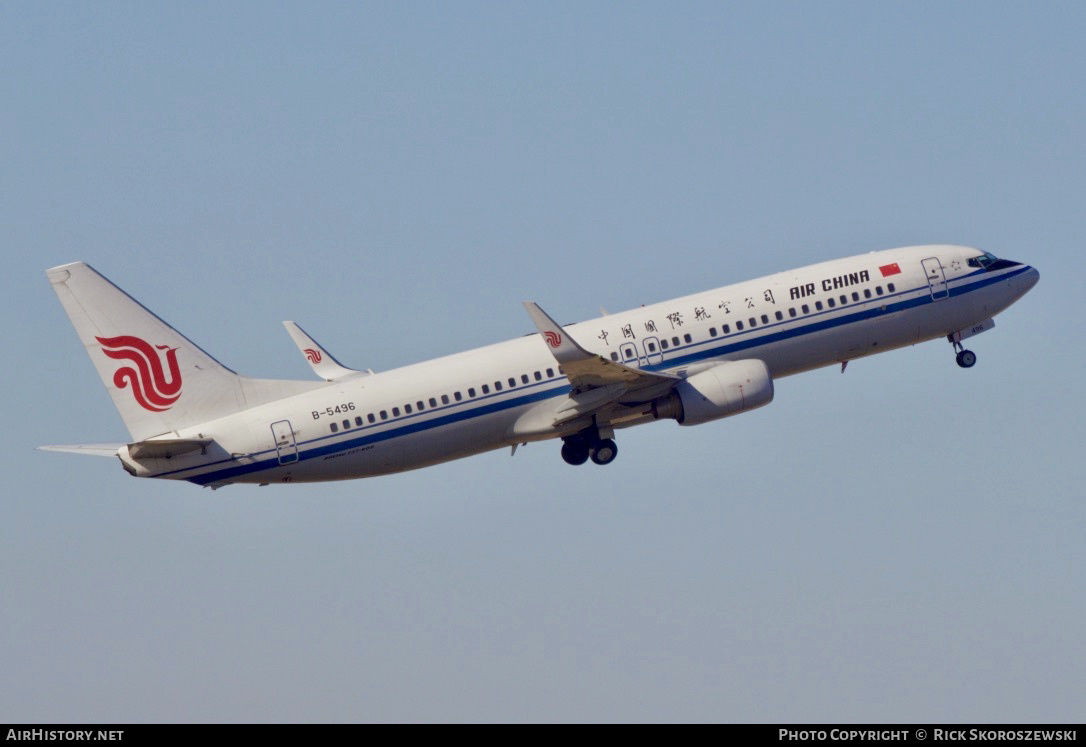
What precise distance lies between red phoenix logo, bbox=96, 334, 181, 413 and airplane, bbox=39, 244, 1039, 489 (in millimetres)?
39

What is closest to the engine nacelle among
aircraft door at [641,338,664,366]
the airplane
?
the airplane

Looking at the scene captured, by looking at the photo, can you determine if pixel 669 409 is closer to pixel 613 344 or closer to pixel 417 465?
pixel 613 344

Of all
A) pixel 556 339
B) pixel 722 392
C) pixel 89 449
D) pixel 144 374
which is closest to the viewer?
pixel 556 339

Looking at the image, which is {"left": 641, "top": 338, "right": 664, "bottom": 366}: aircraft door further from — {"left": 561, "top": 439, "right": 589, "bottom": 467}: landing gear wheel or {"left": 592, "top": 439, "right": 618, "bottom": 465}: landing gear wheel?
{"left": 561, "top": 439, "right": 589, "bottom": 467}: landing gear wheel

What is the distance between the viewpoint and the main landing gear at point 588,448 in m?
66.4

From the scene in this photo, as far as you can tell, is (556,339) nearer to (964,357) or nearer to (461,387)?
(461,387)

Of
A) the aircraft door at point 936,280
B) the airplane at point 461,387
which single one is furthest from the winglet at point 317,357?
the aircraft door at point 936,280

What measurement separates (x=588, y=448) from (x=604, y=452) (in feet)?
3.35

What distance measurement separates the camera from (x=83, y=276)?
64.7 m

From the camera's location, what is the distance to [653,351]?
65.7 m

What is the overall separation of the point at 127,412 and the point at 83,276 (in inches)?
216

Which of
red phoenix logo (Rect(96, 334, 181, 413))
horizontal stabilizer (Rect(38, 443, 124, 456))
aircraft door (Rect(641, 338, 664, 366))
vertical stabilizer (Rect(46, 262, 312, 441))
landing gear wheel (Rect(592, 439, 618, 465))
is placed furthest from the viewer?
landing gear wheel (Rect(592, 439, 618, 465))

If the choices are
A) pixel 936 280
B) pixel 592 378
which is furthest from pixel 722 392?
pixel 936 280

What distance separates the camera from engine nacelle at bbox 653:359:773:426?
64.5 m
